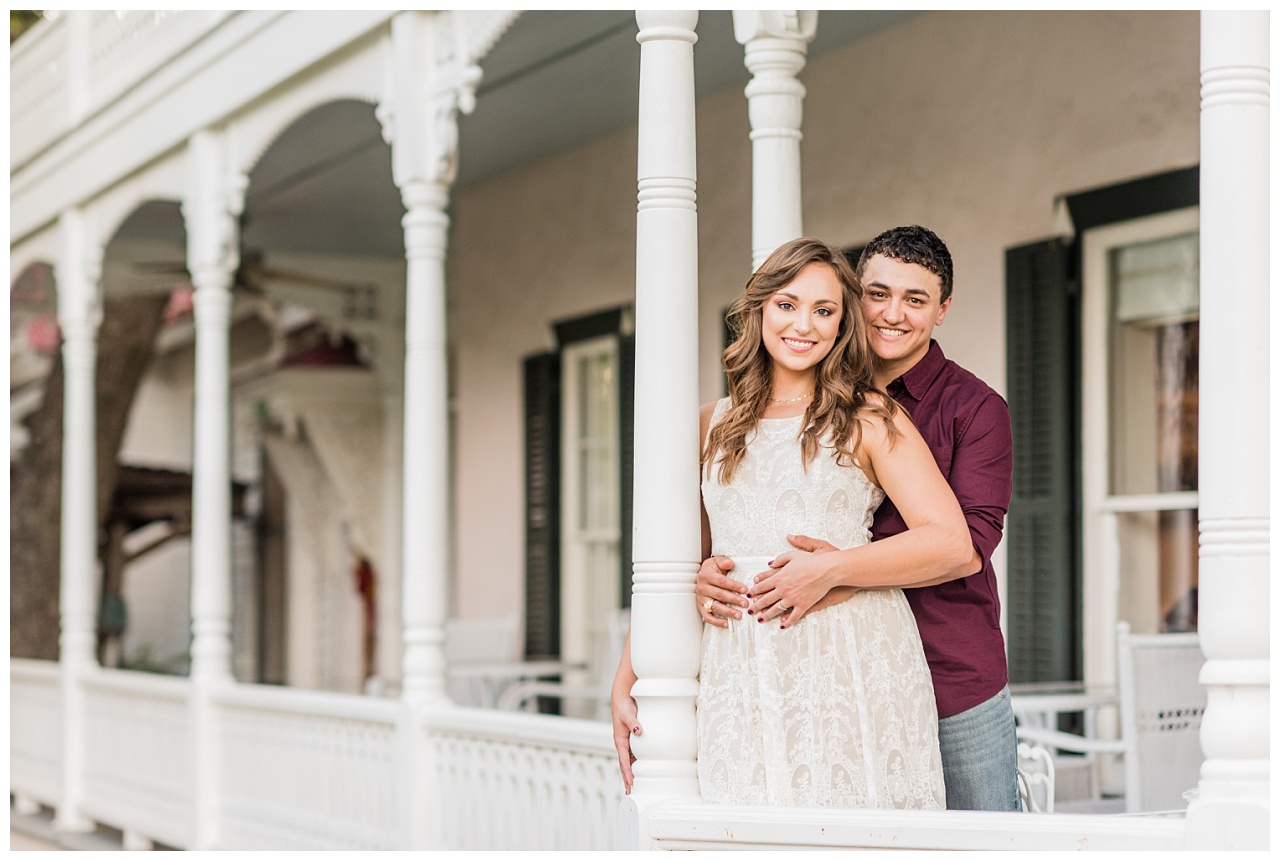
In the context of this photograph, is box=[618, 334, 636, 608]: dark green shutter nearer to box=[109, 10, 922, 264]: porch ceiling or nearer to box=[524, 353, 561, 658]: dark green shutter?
box=[524, 353, 561, 658]: dark green shutter

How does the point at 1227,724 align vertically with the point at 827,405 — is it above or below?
below

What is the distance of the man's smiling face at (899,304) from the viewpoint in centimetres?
347

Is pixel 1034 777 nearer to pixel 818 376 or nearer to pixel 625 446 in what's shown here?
pixel 818 376

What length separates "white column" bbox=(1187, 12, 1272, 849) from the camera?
9.85 feet

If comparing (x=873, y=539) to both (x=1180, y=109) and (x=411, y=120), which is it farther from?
(x=411, y=120)

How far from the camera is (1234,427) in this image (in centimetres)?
307

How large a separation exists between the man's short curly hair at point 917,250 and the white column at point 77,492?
24.7 feet

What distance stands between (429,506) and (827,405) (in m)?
3.70

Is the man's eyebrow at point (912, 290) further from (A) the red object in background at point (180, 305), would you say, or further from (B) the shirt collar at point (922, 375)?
(A) the red object in background at point (180, 305)

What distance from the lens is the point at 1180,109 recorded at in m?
6.39

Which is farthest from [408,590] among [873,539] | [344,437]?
[344,437]

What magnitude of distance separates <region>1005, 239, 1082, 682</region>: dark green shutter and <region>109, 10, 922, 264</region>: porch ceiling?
152cm

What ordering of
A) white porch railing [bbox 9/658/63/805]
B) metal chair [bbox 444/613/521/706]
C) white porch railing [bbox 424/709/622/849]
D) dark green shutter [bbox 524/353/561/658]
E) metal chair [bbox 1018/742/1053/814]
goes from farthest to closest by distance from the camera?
white porch railing [bbox 9/658/63/805] < dark green shutter [bbox 524/353/561/658] < metal chair [bbox 444/613/521/706] < white porch railing [bbox 424/709/622/849] < metal chair [bbox 1018/742/1053/814]

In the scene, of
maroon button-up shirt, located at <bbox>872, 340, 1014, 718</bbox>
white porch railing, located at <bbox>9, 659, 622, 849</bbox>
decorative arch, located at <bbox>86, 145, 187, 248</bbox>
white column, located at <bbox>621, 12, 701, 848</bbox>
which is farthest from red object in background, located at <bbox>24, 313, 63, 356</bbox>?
maroon button-up shirt, located at <bbox>872, 340, 1014, 718</bbox>
